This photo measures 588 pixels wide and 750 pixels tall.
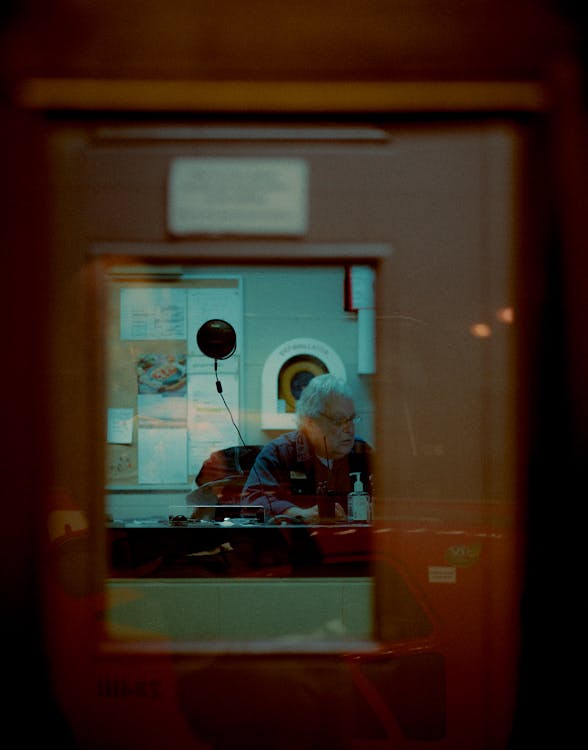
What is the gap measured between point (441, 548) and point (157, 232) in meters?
1.17

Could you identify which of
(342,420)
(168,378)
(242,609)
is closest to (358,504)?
(342,420)

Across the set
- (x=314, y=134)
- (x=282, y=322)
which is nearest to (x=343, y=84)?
(x=314, y=134)

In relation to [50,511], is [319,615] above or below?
below

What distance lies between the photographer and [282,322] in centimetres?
274

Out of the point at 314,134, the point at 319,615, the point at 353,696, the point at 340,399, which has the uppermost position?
the point at 314,134

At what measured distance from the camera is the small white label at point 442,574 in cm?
211

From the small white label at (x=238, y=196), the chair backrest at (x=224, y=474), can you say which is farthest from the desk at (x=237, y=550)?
the small white label at (x=238, y=196)

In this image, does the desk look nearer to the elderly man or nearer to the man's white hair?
the elderly man

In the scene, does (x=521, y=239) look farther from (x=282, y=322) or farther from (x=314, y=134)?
(x=282, y=322)

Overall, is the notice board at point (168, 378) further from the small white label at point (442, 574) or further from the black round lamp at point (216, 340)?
the small white label at point (442, 574)

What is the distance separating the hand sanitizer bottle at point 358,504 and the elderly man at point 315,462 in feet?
0.06

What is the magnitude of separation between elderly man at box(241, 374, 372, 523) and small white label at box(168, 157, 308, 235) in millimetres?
624

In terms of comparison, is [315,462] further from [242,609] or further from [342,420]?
[242,609]

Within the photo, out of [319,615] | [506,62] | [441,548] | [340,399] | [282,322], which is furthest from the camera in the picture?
[282,322]
